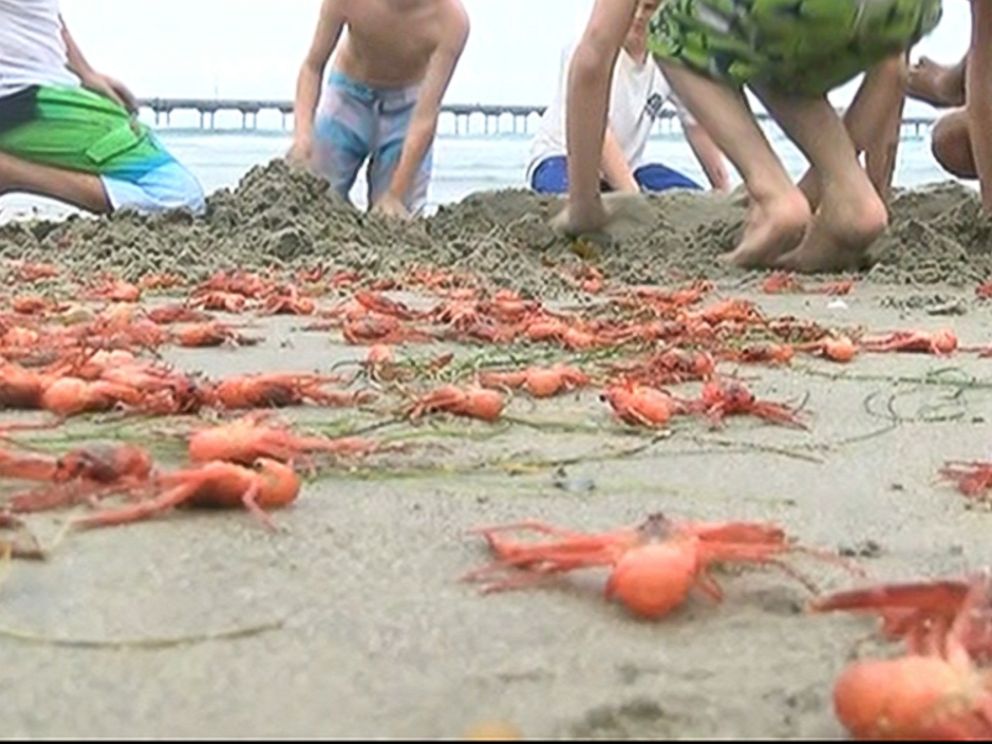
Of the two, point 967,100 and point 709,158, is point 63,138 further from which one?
point 709,158

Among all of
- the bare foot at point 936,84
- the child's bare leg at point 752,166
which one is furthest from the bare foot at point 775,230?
the bare foot at point 936,84

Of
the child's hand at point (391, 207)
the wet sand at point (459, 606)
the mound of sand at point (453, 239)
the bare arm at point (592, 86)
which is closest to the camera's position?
the wet sand at point (459, 606)

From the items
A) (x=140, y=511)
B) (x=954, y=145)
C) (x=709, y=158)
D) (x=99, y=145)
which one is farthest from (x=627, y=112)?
(x=140, y=511)

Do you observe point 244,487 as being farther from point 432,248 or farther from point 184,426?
point 432,248

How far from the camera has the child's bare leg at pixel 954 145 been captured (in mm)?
6629

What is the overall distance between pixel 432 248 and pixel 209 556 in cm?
461

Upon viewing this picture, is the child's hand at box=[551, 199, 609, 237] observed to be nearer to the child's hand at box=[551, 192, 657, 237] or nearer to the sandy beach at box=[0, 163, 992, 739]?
the child's hand at box=[551, 192, 657, 237]

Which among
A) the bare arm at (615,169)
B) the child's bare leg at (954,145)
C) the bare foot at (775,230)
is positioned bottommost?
the bare arm at (615,169)

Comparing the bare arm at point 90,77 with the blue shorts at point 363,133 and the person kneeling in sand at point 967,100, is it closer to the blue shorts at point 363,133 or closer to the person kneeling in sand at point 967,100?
the blue shorts at point 363,133

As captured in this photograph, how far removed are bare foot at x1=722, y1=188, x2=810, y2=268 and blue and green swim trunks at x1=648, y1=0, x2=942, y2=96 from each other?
0.39 metres

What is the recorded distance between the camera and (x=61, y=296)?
4117mm

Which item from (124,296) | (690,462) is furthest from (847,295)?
(690,462)

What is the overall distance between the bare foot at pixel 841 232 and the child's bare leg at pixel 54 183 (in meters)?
2.89

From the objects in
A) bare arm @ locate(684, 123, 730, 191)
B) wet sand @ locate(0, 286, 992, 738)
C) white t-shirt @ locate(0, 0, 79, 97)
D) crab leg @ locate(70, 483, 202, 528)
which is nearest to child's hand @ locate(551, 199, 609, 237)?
white t-shirt @ locate(0, 0, 79, 97)
